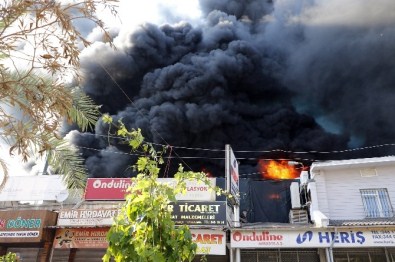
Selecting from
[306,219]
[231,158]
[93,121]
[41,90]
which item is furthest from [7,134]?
[306,219]

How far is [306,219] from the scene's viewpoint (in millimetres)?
21156

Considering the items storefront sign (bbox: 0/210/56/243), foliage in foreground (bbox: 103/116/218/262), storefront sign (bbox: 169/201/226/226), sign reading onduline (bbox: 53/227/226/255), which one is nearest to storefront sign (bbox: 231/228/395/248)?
storefront sign (bbox: 169/201/226/226)

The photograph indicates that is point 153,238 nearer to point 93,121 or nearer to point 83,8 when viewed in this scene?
point 93,121

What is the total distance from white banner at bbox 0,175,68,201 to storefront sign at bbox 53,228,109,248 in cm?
560

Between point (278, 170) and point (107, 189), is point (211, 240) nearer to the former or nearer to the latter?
point (107, 189)

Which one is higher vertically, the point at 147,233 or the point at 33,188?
the point at 33,188

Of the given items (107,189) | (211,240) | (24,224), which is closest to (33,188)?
(24,224)

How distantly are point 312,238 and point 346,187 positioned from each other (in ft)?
17.8

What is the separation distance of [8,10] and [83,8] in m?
1.08

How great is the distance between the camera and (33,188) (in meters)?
23.3

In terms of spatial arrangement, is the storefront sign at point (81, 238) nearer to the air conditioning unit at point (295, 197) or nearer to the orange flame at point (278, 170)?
the air conditioning unit at point (295, 197)

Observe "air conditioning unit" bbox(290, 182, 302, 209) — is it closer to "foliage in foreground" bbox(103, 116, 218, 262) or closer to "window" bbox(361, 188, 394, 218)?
"window" bbox(361, 188, 394, 218)

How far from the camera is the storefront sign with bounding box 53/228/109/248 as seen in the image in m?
16.9

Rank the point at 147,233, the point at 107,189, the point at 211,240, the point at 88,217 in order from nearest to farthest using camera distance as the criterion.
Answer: the point at 147,233 → the point at 211,240 → the point at 88,217 → the point at 107,189
